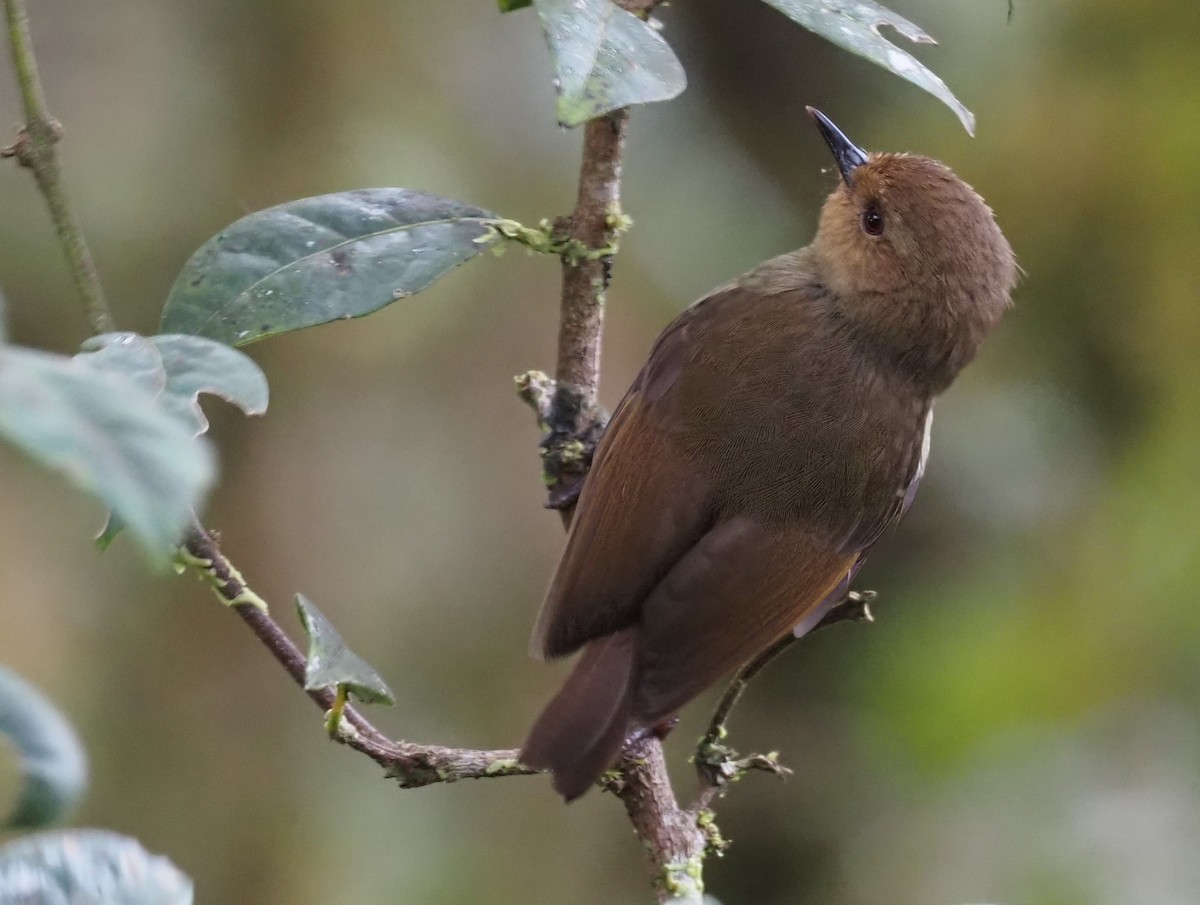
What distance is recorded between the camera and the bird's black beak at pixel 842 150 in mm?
2020

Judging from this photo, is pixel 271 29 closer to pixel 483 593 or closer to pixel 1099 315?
Answer: pixel 483 593

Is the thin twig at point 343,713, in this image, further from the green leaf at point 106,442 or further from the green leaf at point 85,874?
the green leaf at point 106,442

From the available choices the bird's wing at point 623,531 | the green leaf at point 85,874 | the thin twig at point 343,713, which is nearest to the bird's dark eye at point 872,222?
the bird's wing at point 623,531

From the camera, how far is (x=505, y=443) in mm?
2918

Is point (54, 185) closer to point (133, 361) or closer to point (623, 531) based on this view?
point (133, 361)

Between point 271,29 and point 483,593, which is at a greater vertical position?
point 271,29

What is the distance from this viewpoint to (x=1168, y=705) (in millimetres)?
2494

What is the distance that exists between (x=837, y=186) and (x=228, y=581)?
127 cm

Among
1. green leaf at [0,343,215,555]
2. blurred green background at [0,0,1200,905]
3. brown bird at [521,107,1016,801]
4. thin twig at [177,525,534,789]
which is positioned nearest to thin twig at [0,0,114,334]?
thin twig at [177,525,534,789]

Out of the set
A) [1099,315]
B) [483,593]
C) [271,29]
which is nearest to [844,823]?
[483,593]

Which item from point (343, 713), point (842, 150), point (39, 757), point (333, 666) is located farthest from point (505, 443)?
point (39, 757)

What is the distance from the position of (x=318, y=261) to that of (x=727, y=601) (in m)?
0.71

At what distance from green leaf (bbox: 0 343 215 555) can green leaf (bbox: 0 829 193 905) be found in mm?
397

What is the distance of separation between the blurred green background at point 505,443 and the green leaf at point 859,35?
4.84 ft
